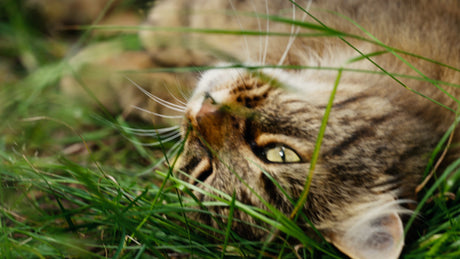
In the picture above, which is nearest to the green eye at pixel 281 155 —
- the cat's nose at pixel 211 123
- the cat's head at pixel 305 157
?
the cat's head at pixel 305 157

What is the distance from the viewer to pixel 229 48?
6.68ft

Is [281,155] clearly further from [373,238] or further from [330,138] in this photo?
[373,238]

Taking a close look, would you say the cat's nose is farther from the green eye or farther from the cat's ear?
the cat's ear

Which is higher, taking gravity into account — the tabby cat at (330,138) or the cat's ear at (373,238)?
the tabby cat at (330,138)

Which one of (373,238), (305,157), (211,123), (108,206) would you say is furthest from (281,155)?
(108,206)

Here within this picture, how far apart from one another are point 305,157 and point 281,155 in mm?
80

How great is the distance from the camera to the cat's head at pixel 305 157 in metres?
1.27

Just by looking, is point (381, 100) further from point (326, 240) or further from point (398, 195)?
point (326, 240)

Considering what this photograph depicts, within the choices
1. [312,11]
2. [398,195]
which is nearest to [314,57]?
[312,11]

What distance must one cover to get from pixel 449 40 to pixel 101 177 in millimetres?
1451

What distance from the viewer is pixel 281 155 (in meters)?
1.32

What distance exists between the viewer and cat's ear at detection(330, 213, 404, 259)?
1194 mm

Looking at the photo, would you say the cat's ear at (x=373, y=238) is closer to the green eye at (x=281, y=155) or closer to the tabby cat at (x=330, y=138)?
the tabby cat at (x=330, y=138)

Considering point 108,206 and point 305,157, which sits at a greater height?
point 305,157
